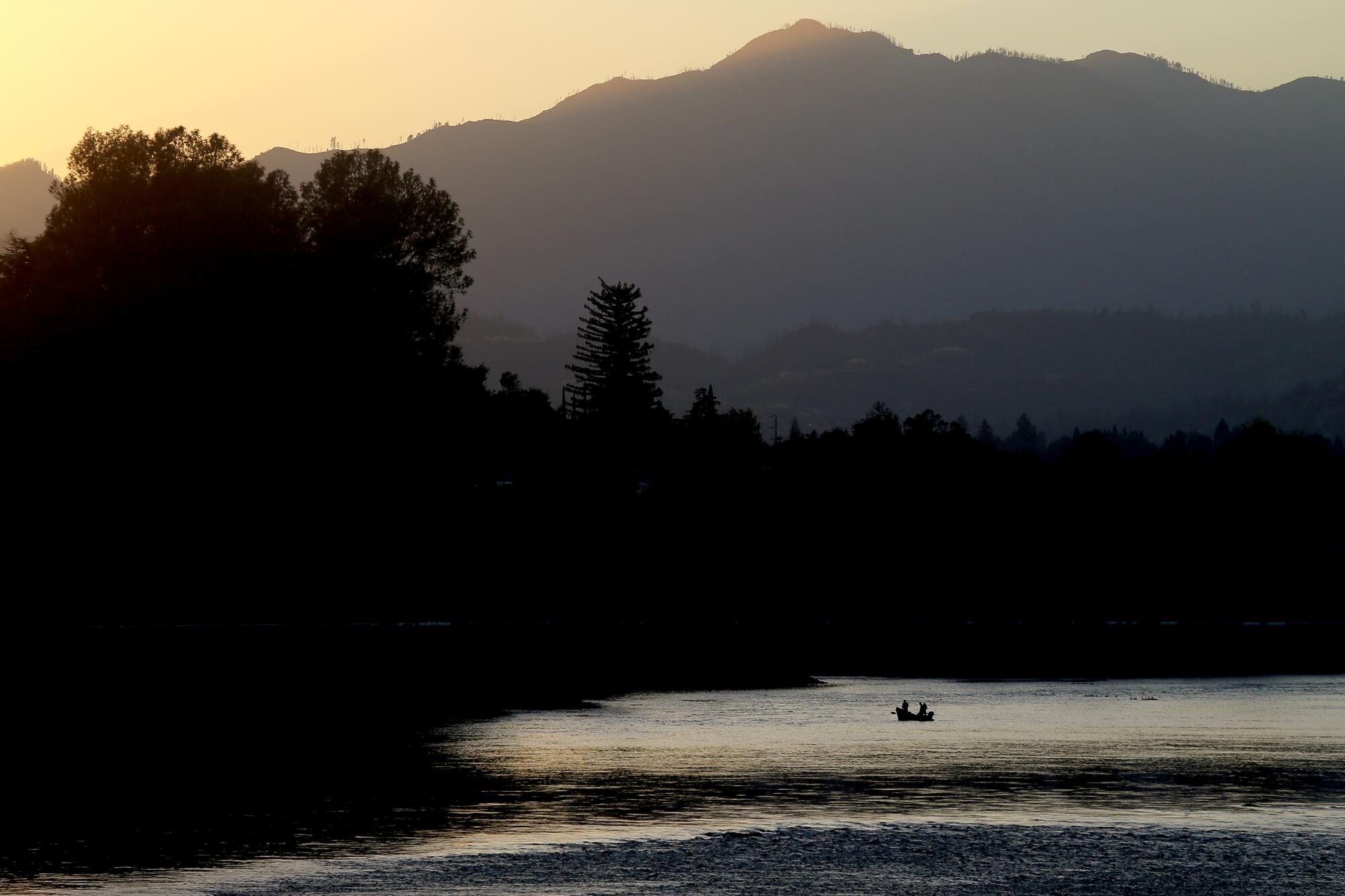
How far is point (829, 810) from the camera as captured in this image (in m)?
44.6

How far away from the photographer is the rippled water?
3425 centimetres

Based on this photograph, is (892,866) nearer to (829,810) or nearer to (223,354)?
(829,810)

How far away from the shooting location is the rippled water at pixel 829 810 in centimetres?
3425

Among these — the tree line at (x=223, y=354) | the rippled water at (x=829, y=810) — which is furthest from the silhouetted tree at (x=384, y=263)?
the rippled water at (x=829, y=810)

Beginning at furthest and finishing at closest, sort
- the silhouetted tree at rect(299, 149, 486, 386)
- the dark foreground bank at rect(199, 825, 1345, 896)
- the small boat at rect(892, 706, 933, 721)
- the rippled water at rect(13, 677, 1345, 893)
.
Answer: the silhouetted tree at rect(299, 149, 486, 386)
the small boat at rect(892, 706, 933, 721)
the rippled water at rect(13, 677, 1345, 893)
the dark foreground bank at rect(199, 825, 1345, 896)

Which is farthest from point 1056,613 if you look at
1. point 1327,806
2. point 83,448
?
point 1327,806

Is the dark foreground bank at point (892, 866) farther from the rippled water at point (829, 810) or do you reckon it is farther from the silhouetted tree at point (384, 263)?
the silhouetted tree at point (384, 263)

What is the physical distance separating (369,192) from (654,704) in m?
64.7

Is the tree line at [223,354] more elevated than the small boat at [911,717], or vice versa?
the tree line at [223,354]

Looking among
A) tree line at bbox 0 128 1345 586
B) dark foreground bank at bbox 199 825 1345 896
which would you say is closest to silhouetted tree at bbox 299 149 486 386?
tree line at bbox 0 128 1345 586

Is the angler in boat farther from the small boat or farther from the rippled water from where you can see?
the rippled water

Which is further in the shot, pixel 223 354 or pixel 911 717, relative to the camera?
pixel 223 354

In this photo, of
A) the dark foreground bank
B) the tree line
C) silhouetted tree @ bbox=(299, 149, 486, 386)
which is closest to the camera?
the dark foreground bank

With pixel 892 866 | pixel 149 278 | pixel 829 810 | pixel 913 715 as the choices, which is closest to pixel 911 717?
pixel 913 715
